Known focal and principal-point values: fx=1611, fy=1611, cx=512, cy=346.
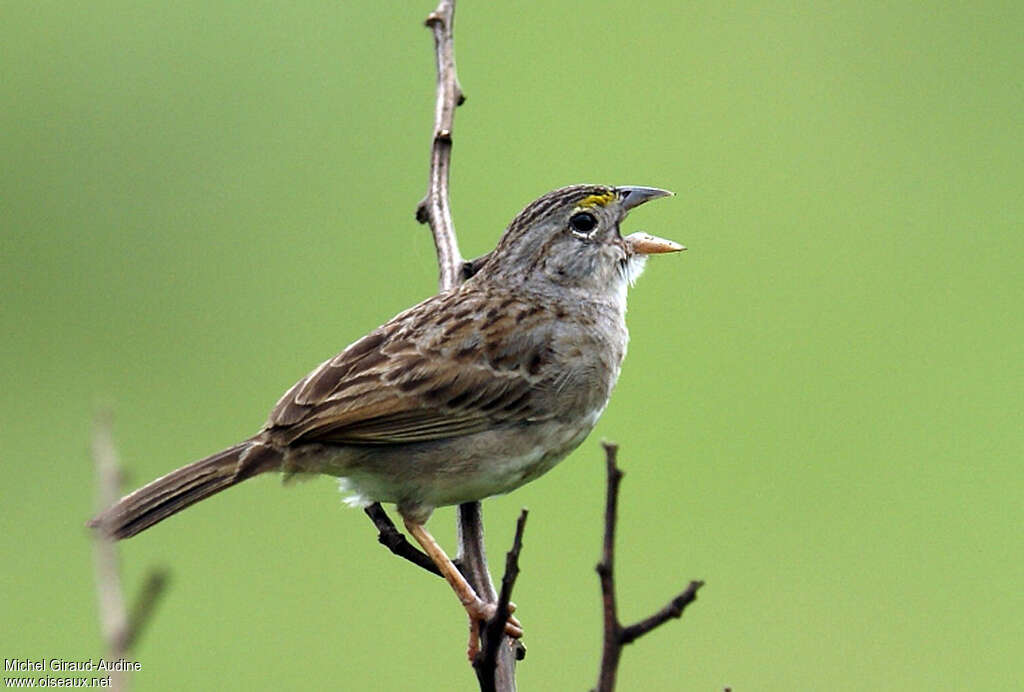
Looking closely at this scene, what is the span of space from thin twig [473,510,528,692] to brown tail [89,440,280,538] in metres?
1.41

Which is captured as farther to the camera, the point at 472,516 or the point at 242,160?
the point at 242,160

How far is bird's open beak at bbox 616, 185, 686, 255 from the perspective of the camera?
16.1ft

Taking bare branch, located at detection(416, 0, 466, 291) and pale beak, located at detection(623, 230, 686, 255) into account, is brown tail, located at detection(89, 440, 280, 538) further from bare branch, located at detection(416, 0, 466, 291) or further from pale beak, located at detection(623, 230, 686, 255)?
pale beak, located at detection(623, 230, 686, 255)

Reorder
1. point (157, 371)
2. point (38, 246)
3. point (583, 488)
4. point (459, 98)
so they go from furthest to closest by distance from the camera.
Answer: point (38, 246) < point (157, 371) < point (583, 488) < point (459, 98)

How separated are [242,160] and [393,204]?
1.15 m

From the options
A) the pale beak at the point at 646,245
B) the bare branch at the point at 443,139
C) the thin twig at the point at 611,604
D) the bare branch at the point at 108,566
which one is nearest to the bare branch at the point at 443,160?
the bare branch at the point at 443,139

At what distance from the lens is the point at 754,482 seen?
877cm

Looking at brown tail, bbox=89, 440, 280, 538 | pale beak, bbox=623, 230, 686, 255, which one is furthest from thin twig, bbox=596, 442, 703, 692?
pale beak, bbox=623, 230, 686, 255

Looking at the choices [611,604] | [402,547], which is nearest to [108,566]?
[611,604]

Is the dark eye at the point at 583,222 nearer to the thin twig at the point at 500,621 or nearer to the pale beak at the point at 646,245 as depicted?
the pale beak at the point at 646,245

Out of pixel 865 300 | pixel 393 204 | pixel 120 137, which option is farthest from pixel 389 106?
pixel 865 300

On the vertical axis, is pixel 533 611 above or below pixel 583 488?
below

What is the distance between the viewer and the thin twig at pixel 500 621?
2.38 metres

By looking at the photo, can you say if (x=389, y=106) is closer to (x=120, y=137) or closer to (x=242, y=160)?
(x=242, y=160)
